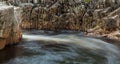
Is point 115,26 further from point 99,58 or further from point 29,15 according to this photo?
point 29,15

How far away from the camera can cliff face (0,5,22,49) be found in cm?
2120

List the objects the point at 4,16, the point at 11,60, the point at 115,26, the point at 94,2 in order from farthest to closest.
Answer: the point at 94,2
the point at 115,26
the point at 4,16
the point at 11,60

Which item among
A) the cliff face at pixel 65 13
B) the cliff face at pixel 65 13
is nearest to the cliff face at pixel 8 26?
the cliff face at pixel 65 13

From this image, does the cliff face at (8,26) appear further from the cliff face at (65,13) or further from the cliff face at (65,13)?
the cliff face at (65,13)

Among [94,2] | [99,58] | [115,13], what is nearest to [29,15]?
[94,2]

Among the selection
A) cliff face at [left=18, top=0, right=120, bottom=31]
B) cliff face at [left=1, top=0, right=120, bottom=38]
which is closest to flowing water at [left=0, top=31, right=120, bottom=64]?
cliff face at [left=1, top=0, right=120, bottom=38]

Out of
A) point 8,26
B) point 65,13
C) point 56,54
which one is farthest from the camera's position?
point 65,13

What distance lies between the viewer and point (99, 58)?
64.3 ft

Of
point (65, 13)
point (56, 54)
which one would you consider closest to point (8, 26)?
point (56, 54)

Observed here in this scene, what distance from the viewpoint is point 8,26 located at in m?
22.3

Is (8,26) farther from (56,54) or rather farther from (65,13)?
(65,13)

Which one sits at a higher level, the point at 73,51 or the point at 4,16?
the point at 4,16

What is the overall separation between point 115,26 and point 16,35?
1502 cm

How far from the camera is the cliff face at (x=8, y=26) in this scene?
69.6 ft
